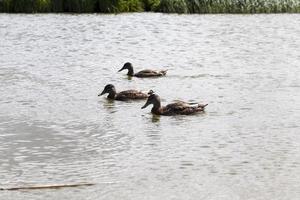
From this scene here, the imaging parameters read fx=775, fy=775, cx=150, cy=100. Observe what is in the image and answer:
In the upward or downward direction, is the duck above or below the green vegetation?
below

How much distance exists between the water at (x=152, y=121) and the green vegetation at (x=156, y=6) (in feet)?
22.0

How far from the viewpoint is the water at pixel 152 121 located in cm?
841

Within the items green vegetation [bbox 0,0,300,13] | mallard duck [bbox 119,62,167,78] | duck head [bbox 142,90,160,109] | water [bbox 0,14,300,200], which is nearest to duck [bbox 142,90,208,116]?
duck head [bbox 142,90,160,109]

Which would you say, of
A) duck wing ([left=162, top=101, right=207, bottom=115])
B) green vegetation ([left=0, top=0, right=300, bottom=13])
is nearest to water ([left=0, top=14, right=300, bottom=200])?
duck wing ([left=162, top=101, right=207, bottom=115])

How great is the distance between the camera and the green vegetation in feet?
99.4

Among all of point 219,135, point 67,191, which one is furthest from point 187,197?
→ point 219,135

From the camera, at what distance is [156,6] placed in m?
32.1

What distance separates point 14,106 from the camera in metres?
→ 12.8

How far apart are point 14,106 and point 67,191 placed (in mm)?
5101

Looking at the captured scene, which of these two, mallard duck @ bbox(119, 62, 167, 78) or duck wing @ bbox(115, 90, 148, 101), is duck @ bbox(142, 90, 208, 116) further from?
mallard duck @ bbox(119, 62, 167, 78)

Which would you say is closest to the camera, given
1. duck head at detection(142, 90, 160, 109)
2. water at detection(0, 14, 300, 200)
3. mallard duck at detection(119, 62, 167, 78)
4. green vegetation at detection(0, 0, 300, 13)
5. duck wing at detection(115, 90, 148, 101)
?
water at detection(0, 14, 300, 200)

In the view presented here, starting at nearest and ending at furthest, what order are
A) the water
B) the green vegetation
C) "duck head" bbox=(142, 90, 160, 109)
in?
the water, "duck head" bbox=(142, 90, 160, 109), the green vegetation

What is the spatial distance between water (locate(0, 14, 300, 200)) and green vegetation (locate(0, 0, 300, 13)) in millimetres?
6691

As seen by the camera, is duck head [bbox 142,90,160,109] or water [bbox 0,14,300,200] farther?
duck head [bbox 142,90,160,109]
